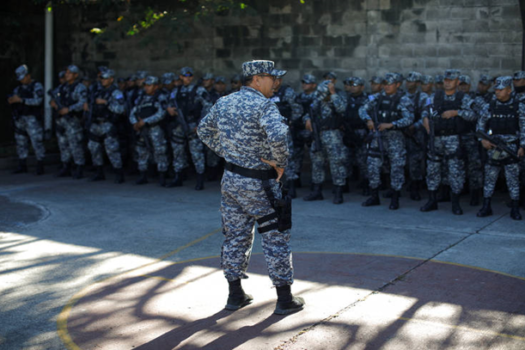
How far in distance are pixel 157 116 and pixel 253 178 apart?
6628 mm

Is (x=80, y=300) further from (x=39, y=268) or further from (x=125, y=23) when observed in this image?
(x=125, y=23)

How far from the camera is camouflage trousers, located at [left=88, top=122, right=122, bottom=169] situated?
12.0 meters

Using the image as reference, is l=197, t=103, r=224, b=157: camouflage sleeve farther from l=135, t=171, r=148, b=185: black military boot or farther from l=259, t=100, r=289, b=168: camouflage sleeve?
l=135, t=171, r=148, b=185: black military boot

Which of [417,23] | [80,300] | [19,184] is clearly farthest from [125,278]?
[417,23]

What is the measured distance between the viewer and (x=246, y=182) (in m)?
5.02

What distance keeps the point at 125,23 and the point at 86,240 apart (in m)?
7.25

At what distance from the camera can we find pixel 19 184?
38.6ft

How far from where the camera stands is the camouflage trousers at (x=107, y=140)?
1202 cm

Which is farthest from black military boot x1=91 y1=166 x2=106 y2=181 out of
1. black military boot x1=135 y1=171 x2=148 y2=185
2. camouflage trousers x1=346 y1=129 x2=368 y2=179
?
camouflage trousers x1=346 y1=129 x2=368 y2=179

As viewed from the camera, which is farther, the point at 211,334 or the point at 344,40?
the point at 344,40

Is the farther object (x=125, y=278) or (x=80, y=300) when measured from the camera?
(x=125, y=278)

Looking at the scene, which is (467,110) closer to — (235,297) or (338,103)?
(338,103)

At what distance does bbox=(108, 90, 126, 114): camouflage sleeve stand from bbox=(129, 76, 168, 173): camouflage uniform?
1.07 feet

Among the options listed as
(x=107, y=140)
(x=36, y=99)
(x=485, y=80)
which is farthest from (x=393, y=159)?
(x=36, y=99)
